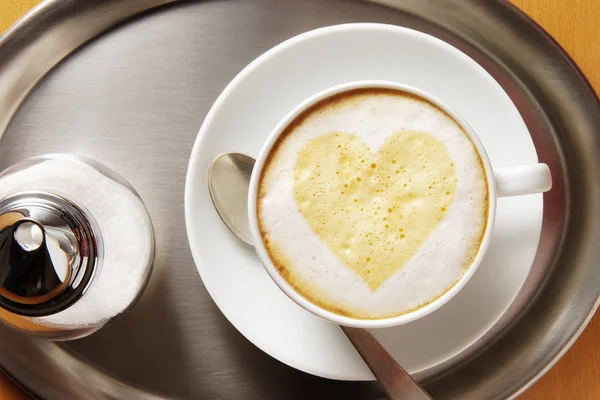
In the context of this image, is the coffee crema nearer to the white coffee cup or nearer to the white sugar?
the white coffee cup

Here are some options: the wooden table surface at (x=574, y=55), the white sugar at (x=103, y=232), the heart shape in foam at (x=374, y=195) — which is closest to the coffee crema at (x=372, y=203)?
the heart shape in foam at (x=374, y=195)

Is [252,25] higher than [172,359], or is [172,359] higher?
[252,25]

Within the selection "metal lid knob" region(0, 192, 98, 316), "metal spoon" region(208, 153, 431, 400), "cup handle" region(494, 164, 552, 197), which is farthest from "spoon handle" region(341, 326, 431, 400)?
"metal lid knob" region(0, 192, 98, 316)

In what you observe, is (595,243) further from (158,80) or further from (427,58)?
(158,80)

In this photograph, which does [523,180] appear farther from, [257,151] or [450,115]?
[257,151]

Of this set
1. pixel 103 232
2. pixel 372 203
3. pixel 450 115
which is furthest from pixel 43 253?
pixel 450 115

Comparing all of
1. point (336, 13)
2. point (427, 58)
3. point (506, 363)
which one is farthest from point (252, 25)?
point (506, 363)
